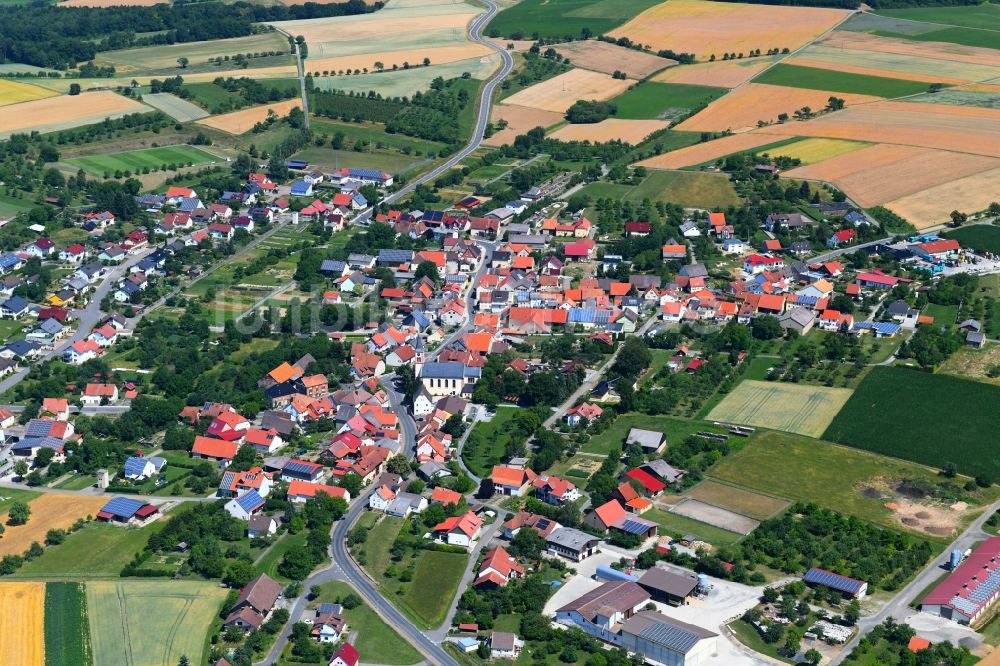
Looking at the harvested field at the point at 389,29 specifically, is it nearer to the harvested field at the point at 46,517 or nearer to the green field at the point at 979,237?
the green field at the point at 979,237

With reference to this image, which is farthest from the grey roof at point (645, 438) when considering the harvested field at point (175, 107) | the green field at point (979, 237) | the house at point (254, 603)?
the harvested field at point (175, 107)

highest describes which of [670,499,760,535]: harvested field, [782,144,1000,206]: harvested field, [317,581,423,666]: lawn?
[782,144,1000,206]: harvested field

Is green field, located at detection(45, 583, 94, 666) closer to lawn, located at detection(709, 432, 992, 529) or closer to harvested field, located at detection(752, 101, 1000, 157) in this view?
lawn, located at detection(709, 432, 992, 529)

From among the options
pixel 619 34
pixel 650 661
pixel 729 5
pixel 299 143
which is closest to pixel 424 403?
pixel 650 661

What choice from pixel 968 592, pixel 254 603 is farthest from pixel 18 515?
pixel 968 592

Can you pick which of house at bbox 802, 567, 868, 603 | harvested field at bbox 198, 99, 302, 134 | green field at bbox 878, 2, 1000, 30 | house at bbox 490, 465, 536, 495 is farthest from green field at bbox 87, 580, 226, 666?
green field at bbox 878, 2, 1000, 30

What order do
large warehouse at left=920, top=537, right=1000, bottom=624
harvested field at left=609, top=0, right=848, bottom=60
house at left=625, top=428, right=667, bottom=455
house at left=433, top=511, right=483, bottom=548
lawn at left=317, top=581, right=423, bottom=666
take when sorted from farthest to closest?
1. harvested field at left=609, top=0, right=848, bottom=60
2. house at left=625, top=428, right=667, bottom=455
3. house at left=433, top=511, right=483, bottom=548
4. large warehouse at left=920, top=537, right=1000, bottom=624
5. lawn at left=317, top=581, right=423, bottom=666
